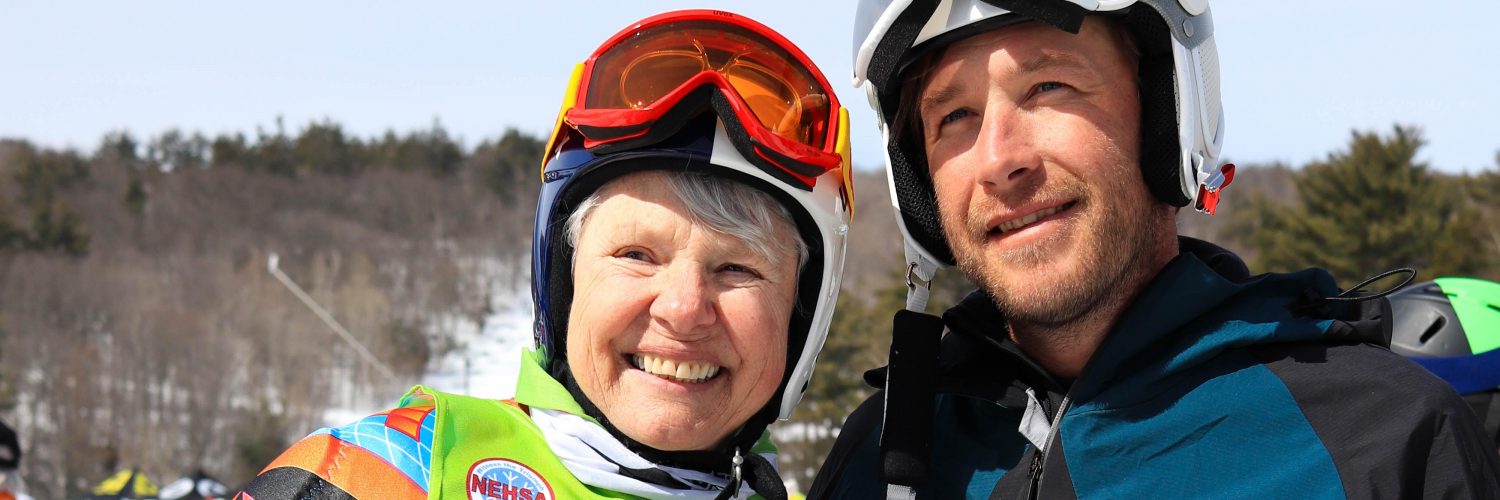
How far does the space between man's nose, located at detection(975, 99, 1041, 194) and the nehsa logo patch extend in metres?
1.30

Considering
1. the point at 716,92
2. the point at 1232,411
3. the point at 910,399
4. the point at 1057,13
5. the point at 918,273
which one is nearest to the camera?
the point at 1232,411

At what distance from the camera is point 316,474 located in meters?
2.48

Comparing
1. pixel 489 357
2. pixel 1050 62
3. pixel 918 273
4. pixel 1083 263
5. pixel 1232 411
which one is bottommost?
pixel 489 357

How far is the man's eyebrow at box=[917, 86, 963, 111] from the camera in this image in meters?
2.94

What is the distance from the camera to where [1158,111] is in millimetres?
2893

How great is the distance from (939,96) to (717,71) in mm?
617

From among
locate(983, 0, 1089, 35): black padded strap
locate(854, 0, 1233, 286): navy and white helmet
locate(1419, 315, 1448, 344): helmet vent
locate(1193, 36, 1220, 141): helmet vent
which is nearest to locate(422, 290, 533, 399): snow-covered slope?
locate(1419, 315, 1448, 344): helmet vent

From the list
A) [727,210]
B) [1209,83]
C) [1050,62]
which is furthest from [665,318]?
[1209,83]

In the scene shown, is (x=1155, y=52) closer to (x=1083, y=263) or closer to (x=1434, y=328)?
(x=1083, y=263)

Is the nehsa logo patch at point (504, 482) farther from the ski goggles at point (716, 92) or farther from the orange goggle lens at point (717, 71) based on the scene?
the orange goggle lens at point (717, 71)

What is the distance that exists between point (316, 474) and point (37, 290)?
7944 cm

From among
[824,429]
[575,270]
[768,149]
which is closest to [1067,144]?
[768,149]

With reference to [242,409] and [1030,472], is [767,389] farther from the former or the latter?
[242,409]

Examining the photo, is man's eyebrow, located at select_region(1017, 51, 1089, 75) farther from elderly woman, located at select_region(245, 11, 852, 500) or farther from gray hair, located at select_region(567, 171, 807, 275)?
gray hair, located at select_region(567, 171, 807, 275)
